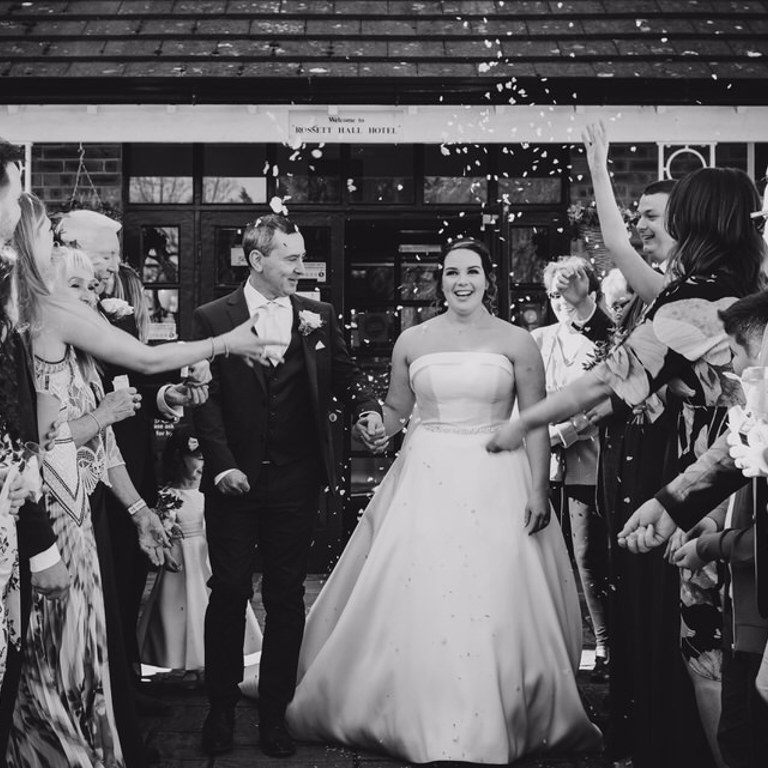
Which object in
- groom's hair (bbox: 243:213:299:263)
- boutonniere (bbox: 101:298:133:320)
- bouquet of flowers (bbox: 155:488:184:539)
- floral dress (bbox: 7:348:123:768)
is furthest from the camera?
bouquet of flowers (bbox: 155:488:184:539)

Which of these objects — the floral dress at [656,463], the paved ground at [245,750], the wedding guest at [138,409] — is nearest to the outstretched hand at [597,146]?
the floral dress at [656,463]

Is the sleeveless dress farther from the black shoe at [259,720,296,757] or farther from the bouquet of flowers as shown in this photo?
the black shoe at [259,720,296,757]

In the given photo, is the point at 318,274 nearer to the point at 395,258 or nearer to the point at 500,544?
the point at 395,258

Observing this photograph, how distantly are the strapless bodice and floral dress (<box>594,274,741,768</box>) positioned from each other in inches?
19.5

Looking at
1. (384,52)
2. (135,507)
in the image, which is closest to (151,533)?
(135,507)

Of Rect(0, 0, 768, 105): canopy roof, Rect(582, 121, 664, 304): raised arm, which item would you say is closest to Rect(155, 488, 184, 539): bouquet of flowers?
Rect(582, 121, 664, 304): raised arm

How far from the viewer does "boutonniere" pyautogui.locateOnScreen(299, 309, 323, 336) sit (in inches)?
183

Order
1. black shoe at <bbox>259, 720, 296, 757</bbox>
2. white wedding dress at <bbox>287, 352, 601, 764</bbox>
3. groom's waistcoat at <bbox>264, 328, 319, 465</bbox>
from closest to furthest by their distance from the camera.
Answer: white wedding dress at <bbox>287, 352, 601, 764</bbox>
black shoe at <bbox>259, 720, 296, 757</bbox>
groom's waistcoat at <bbox>264, 328, 319, 465</bbox>

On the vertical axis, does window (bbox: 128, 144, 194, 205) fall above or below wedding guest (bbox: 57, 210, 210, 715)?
above

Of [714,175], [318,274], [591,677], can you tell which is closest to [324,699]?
[591,677]

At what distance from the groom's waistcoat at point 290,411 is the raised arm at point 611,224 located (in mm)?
1418

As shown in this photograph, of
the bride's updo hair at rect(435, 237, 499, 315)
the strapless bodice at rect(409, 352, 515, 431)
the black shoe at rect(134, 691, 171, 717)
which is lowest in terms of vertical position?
the black shoe at rect(134, 691, 171, 717)

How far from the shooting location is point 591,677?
534 centimetres

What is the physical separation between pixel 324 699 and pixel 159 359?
1813mm
